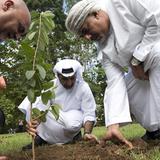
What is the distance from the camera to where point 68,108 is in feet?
15.1

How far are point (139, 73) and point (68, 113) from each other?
126cm

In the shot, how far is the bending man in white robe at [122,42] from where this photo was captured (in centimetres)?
319

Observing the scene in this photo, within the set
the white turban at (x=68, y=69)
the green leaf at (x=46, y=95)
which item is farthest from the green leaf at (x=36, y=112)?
the white turban at (x=68, y=69)

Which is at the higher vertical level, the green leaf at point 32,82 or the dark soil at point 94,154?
the green leaf at point 32,82

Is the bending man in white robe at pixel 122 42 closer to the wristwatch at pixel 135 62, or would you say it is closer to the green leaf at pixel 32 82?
the wristwatch at pixel 135 62

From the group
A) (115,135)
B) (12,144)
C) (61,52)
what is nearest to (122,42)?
(115,135)

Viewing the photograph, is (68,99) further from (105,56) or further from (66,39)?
(66,39)

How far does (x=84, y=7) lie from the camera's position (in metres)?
3.21

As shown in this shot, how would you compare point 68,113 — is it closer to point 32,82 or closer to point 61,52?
point 32,82

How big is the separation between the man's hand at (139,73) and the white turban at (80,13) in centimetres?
52

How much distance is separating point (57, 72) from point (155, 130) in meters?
1.32

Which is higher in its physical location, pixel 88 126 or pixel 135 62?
pixel 135 62

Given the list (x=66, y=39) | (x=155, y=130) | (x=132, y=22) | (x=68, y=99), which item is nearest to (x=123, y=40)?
(x=132, y=22)

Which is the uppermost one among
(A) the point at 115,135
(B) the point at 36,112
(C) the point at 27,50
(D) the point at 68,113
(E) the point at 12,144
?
(C) the point at 27,50
